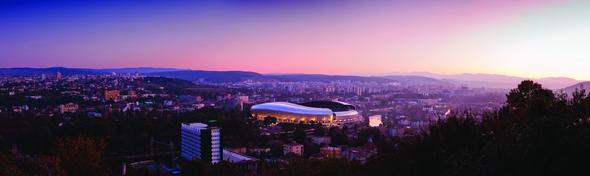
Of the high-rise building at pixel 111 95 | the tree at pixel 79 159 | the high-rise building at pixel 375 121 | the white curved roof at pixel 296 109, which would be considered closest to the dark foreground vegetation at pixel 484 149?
the tree at pixel 79 159

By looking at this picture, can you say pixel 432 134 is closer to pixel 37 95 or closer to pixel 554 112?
pixel 554 112

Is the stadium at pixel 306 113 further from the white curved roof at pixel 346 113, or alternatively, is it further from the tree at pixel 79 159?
the tree at pixel 79 159

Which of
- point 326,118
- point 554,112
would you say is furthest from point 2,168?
point 326,118

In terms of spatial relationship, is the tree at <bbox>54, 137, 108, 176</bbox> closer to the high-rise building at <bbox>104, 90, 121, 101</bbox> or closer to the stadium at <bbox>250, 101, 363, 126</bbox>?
the stadium at <bbox>250, 101, 363, 126</bbox>

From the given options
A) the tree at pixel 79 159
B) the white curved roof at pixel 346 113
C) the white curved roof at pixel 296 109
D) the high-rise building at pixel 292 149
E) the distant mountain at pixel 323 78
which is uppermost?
the tree at pixel 79 159

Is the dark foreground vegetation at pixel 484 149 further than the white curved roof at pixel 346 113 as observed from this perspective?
No

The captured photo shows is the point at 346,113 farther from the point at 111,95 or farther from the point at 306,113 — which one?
the point at 111,95
